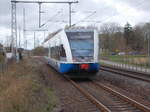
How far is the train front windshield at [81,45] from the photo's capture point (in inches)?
762

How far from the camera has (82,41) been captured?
1988 centimetres

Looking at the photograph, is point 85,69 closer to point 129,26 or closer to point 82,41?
point 82,41

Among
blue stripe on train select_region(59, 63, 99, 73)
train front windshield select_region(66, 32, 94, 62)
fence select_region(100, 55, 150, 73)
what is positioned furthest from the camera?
fence select_region(100, 55, 150, 73)

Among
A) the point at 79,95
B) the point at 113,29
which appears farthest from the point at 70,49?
the point at 113,29

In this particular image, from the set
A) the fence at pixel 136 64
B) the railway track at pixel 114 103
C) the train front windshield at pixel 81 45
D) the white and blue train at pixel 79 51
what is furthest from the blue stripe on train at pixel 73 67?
the fence at pixel 136 64

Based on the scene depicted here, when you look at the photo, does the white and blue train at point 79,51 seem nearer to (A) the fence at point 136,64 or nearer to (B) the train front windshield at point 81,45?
(B) the train front windshield at point 81,45

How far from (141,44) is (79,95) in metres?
74.2

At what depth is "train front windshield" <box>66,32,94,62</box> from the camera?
19359 mm

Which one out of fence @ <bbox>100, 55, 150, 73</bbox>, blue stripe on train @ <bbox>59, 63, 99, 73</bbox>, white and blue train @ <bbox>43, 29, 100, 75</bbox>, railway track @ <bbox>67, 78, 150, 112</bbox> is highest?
white and blue train @ <bbox>43, 29, 100, 75</bbox>

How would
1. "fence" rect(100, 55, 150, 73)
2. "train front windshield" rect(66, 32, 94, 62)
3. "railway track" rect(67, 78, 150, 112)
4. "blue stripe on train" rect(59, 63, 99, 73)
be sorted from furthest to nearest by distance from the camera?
"fence" rect(100, 55, 150, 73), "train front windshield" rect(66, 32, 94, 62), "blue stripe on train" rect(59, 63, 99, 73), "railway track" rect(67, 78, 150, 112)

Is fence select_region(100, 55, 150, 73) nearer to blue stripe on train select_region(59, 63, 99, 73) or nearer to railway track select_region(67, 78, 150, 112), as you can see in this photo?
blue stripe on train select_region(59, 63, 99, 73)

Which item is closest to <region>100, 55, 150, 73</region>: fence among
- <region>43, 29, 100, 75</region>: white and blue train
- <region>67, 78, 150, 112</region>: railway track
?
<region>43, 29, 100, 75</region>: white and blue train

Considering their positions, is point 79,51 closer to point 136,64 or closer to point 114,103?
point 114,103

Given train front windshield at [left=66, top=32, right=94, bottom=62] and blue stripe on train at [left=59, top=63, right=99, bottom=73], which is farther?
train front windshield at [left=66, top=32, right=94, bottom=62]
